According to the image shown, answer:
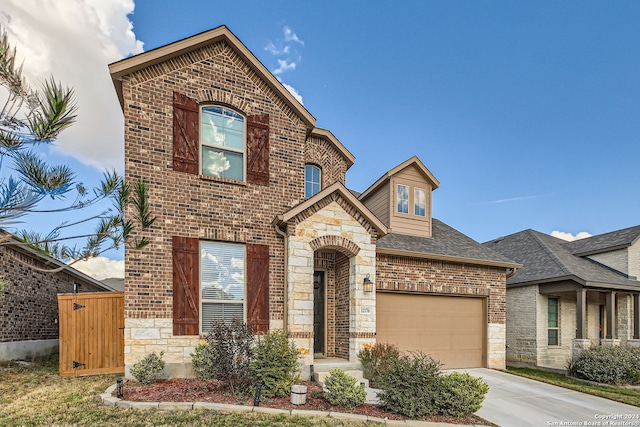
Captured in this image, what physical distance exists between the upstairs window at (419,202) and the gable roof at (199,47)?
4969 mm

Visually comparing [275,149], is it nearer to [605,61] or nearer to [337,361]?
[337,361]

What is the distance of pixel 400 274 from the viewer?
431 inches

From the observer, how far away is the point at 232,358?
22.2 ft

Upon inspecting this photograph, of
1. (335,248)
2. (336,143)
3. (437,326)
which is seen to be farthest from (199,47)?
(437,326)

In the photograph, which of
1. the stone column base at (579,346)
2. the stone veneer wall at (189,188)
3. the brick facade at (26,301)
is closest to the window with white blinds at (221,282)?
the stone veneer wall at (189,188)

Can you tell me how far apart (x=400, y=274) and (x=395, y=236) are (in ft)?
5.28

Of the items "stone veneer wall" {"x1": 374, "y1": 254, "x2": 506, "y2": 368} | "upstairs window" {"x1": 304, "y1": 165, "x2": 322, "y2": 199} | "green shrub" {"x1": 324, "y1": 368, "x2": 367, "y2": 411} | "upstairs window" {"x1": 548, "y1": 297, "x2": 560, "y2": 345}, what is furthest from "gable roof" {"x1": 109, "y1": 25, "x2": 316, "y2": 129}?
"upstairs window" {"x1": 548, "y1": 297, "x2": 560, "y2": 345}

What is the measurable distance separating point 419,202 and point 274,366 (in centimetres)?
829

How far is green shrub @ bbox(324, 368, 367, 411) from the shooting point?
6.52 meters

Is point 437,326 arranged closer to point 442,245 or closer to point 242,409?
point 442,245

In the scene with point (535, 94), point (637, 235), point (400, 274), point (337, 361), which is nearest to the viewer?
point (337, 361)

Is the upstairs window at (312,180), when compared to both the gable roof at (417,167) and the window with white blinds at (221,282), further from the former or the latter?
the window with white blinds at (221,282)

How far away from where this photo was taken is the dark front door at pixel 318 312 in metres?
10.3

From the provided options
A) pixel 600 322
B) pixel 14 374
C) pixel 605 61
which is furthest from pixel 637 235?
pixel 14 374
